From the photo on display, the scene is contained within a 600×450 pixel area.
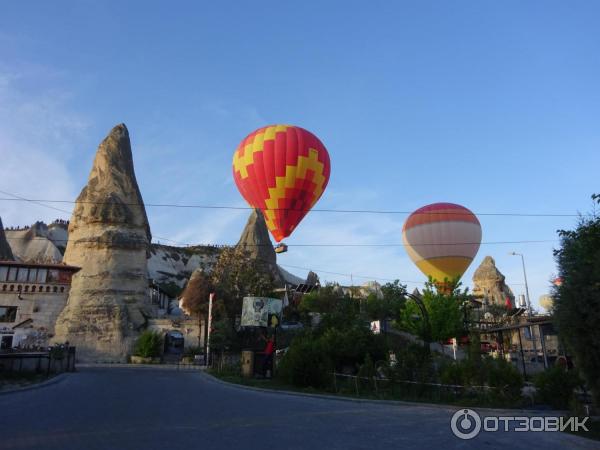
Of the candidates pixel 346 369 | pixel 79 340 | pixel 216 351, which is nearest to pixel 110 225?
pixel 79 340

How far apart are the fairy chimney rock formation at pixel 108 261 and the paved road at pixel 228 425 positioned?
3338 centimetres

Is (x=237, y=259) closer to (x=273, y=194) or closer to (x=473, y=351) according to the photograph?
(x=273, y=194)

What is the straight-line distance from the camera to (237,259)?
54781mm

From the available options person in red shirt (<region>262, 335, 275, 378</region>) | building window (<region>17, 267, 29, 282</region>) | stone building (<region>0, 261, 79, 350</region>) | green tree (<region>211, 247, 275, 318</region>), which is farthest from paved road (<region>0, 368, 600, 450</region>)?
building window (<region>17, 267, 29, 282</region>)

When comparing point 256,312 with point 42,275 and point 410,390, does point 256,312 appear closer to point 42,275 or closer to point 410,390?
point 410,390

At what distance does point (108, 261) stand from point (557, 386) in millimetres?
46561

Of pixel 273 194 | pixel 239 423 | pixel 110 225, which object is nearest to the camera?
pixel 239 423

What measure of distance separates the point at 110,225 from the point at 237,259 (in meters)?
15.1

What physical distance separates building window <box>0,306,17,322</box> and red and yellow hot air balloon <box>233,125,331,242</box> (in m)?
30.0

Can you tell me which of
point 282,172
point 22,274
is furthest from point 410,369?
point 22,274

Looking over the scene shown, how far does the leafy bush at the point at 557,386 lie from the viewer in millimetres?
12484

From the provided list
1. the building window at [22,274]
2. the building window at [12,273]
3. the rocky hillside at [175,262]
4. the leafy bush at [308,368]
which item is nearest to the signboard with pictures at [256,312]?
the leafy bush at [308,368]

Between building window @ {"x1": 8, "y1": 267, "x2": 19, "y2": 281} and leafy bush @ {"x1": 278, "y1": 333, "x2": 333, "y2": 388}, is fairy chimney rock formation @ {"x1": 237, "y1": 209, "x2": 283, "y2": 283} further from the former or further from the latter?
leafy bush @ {"x1": 278, "y1": 333, "x2": 333, "y2": 388}

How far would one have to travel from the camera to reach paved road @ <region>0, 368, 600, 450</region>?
779 cm
